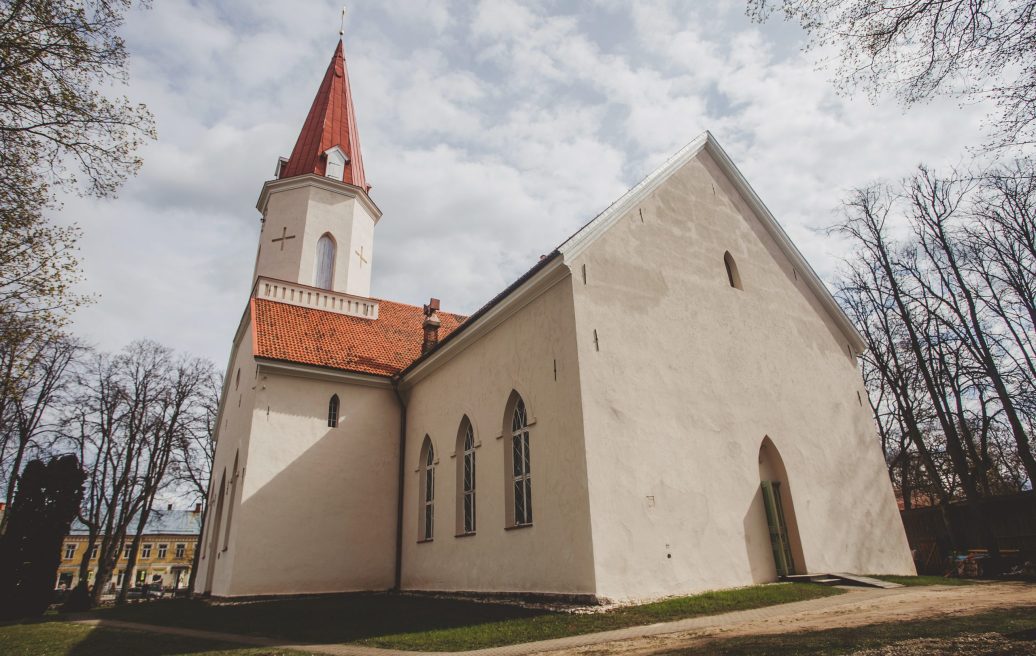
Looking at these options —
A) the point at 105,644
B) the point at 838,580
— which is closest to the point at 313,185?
the point at 105,644

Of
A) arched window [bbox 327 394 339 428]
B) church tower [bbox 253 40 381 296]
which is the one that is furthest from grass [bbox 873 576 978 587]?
church tower [bbox 253 40 381 296]

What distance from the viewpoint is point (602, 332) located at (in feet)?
40.5

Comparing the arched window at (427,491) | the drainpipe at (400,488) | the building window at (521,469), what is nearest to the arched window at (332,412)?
the drainpipe at (400,488)

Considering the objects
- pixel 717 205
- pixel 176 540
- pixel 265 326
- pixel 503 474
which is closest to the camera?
pixel 503 474

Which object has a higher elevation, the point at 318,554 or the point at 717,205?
the point at 717,205

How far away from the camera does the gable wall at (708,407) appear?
11422mm

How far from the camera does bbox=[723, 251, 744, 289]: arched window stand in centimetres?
1545

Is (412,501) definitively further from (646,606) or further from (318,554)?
(646,606)

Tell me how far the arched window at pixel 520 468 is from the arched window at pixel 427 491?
14.2ft

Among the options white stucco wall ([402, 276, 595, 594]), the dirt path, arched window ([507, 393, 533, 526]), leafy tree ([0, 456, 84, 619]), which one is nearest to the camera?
the dirt path

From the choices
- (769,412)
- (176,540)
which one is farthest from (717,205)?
(176,540)

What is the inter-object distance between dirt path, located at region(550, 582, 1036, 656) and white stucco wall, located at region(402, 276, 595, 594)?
291 centimetres

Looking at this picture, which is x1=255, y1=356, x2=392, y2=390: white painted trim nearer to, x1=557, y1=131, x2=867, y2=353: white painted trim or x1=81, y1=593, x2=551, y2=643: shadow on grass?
x1=81, y1=593, x2=551, y2=643: shadow on grass

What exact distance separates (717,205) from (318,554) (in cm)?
1439
